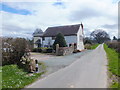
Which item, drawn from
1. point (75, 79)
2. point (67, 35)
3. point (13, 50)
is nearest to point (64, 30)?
point (67, 35)

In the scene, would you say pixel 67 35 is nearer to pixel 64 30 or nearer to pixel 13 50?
pixel 64 30

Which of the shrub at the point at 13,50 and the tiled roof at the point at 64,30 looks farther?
the tiled roof at the point at 64,30

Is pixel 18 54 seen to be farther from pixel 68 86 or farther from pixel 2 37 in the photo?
pixel 68 86

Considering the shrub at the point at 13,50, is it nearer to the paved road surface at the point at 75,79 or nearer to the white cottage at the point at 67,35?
the paved road surface at the point at 75,79

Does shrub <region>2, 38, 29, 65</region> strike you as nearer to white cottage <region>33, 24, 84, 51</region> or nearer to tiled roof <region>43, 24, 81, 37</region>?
white cottage <region>33, 24, 84, 51</region>

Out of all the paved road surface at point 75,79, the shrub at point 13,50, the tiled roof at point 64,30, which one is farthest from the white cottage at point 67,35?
the paved road surface at point 75,79

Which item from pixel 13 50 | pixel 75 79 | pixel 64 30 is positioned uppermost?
pixel 64 30

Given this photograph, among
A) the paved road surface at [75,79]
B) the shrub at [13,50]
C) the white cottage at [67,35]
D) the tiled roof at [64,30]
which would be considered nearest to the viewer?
the paved road surface at [75,79]

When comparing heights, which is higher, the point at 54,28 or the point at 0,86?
the point at 54,28

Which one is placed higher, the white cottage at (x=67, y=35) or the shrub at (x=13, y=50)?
the white cottage at (x=67, y=35)

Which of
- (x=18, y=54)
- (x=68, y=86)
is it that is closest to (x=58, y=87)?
(x=68, y=86)

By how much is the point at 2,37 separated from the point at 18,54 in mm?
1968

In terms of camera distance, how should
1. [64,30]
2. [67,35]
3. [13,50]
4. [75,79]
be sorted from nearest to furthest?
1. [75,79]
2. [13,50]
3. [67,35]
4. [64,30]

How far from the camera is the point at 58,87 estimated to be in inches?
213
